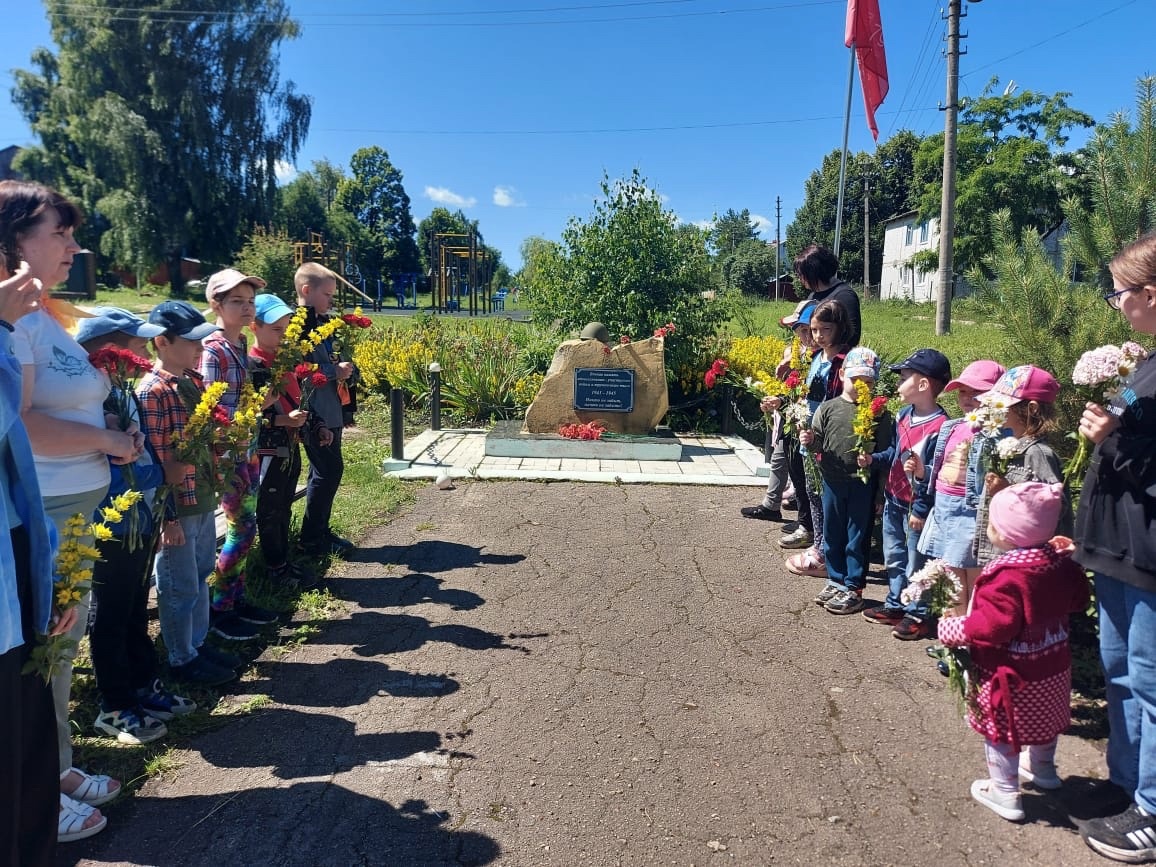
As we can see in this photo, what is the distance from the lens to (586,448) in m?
7.80

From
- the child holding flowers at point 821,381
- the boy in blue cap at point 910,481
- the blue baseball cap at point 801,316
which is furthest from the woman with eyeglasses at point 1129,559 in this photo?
the blue baseball cap at point 801,316

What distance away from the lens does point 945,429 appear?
3703 millimetres

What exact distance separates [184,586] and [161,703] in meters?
0.48

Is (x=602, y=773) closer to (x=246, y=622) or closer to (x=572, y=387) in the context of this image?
(x=246, y=622)

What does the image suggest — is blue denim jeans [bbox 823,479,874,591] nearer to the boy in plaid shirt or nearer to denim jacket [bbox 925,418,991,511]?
denim jacket [bbox 925,418,991,511]

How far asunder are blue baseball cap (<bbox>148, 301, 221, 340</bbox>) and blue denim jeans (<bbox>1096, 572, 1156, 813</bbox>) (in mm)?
3566

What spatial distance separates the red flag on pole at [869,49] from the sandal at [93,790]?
11030mm

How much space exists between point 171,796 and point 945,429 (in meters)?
3.65

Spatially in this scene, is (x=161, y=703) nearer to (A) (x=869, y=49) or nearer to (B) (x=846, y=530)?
(B) (x=846, y=530)

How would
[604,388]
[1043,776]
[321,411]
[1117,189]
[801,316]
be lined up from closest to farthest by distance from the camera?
[1043,776], [1117,189], [321,411], [801,316], [604,388]

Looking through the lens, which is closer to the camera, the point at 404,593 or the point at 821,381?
the point at 404,593

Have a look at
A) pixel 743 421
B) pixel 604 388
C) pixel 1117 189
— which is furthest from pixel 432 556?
pixel 743 421

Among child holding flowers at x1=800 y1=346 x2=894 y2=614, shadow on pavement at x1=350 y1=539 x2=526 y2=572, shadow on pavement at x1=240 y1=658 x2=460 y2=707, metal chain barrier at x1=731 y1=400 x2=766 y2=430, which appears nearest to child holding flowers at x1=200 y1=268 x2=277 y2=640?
shadow on pavement at x1=240 y1=658 x2=460 y2=707

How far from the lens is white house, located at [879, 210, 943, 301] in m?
46.2
